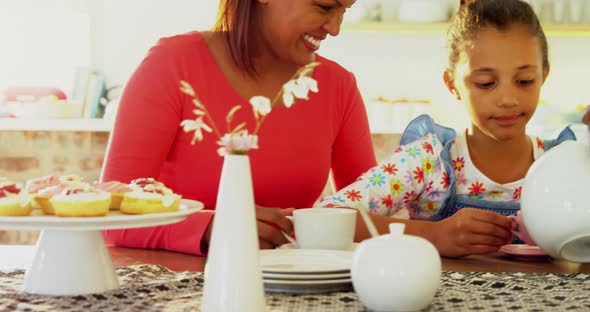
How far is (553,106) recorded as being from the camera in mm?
4766

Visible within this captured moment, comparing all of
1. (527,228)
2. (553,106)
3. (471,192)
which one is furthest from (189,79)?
(553,106)

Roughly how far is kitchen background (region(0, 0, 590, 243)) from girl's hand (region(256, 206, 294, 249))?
3475 millimetres

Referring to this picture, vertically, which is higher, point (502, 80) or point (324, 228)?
point (502, 80)

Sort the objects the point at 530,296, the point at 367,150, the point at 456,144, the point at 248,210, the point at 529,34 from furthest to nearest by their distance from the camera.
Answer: the point at 367,150, the point at 456,144, the point at 529,34, the point at 530,296, the point at 248,210

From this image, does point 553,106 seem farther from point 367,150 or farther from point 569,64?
point 367,150

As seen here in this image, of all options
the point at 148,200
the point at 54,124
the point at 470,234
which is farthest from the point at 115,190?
the point at 54,124

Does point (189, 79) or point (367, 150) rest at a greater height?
point (189, 79)

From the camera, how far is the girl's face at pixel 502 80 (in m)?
1.66

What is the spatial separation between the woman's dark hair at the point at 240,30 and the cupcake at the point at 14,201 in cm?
81

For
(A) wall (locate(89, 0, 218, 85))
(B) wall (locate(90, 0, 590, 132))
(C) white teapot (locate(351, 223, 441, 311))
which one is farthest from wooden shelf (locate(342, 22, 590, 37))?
(C) white teapot (locate(351, 223, 441, 311))

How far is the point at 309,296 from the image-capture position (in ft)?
3.51

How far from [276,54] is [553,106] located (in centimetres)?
322

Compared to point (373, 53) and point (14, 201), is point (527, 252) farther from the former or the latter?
point (373, 53)

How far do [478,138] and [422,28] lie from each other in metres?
3.32
